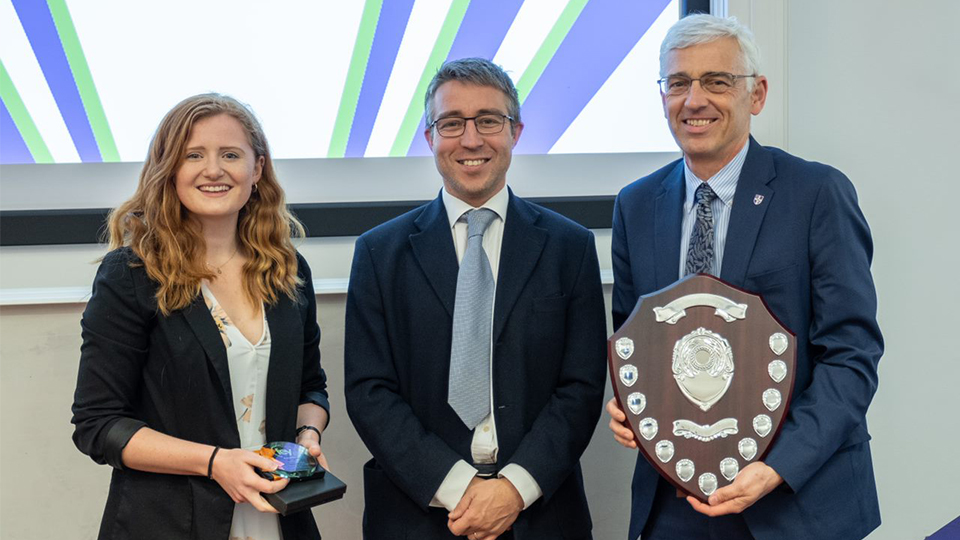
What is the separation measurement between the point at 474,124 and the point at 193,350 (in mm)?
822

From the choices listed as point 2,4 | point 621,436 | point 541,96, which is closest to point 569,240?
point 621,436

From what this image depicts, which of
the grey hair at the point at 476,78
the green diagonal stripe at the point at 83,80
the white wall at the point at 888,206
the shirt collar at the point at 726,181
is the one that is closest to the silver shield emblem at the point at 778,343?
the shirt collar at the point at 726,181

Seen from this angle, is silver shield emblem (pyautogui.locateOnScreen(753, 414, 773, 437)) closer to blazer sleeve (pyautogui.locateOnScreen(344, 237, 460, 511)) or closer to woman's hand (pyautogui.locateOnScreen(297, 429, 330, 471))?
blazer sleeve (pyautogui.locateOnScreen(344, 237, 460, 511))

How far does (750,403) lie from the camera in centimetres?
162

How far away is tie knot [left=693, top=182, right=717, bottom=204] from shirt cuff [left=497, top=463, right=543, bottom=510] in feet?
2.42

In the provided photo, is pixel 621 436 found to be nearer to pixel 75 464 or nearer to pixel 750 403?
pixel 750 403

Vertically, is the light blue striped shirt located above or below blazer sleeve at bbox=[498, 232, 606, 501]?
above

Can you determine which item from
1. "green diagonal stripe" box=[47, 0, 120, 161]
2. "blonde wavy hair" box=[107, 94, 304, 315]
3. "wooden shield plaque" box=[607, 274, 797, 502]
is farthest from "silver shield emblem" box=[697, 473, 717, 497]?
"green diagonal stripe" box=[47, 0, 120, 161]

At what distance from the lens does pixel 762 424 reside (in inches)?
63.4

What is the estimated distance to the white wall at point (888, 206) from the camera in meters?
2.88

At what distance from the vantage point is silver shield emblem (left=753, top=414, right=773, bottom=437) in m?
1.61

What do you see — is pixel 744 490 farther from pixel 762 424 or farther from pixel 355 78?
pixel 355 78

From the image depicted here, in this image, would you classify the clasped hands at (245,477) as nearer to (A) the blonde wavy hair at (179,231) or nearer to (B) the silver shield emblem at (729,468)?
(A) the blonde wavy hair at (179,231)

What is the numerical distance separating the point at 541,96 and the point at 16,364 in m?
1.99
